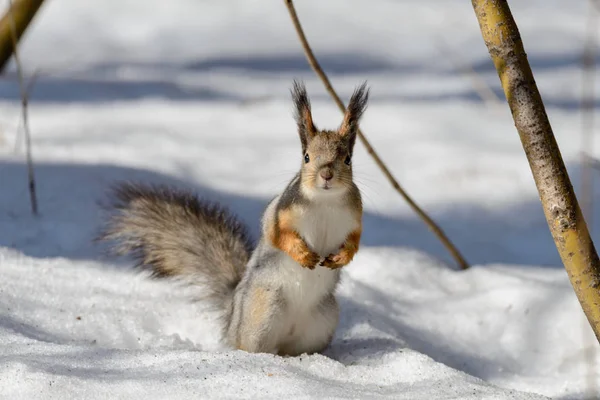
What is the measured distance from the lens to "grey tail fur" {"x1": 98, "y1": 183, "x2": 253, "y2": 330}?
2.93 metres

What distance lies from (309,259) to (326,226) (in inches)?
4.0

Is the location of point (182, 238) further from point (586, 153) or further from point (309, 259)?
point (586, 153)

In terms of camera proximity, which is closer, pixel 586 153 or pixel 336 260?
pixel 586 153

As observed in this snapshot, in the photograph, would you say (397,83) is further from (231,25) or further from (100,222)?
(100,222)

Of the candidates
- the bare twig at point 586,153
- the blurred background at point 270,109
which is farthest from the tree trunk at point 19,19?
the bare twig at point 586,153

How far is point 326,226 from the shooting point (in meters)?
2.49

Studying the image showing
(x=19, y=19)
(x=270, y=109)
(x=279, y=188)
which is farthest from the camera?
(x=270, y=109)

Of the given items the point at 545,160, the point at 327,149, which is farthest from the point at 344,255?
the point at 545,160

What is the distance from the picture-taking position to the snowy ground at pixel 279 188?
2.41 metres

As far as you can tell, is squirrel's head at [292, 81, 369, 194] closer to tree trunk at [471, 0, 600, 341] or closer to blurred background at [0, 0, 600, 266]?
tree trunk at [471, 0, 600, 341]

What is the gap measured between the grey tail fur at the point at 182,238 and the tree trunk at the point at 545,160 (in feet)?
3.68

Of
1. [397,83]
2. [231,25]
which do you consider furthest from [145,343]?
[231,25]

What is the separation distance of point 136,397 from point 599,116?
11.8ft

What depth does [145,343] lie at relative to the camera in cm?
274
